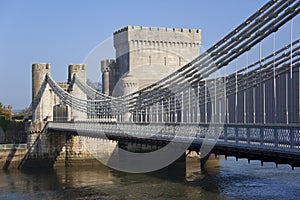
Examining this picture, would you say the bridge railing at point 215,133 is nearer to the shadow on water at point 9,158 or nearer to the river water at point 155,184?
the river water at point 155,184

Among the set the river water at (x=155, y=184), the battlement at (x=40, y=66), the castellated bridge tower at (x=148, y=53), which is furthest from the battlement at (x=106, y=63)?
the river water at (x=155, y=184)

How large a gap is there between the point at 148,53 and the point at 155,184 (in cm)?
1759

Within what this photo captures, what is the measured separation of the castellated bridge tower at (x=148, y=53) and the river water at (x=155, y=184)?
1211cm

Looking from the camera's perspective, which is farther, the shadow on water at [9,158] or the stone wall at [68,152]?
the stone wall at [68,152]

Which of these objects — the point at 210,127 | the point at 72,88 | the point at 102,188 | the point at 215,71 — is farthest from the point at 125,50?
the point at 210,127

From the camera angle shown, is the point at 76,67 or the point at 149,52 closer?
the point at 76,67

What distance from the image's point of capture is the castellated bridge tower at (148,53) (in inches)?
1458

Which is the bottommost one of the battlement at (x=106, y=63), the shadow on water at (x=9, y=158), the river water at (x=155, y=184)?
the river water at (x=155, y=184)

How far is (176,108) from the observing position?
23.9 m

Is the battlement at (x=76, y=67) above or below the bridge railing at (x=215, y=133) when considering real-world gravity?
above

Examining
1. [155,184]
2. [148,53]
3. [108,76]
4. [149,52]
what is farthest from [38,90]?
[155,184]

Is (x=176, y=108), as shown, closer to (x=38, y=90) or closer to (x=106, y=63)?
(x=38, y=90)

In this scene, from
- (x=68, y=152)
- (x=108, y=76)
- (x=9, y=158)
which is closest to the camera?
(x=9, y=158)

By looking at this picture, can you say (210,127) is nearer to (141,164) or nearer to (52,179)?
(52,179)
